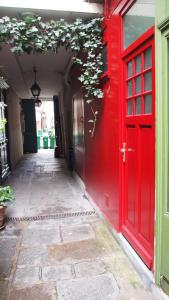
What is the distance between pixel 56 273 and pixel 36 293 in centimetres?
29

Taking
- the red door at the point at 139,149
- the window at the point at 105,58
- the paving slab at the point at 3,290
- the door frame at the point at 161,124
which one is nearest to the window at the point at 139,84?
the red door at the point at 139,149

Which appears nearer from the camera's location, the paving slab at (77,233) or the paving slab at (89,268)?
the paving slab at (89,268)

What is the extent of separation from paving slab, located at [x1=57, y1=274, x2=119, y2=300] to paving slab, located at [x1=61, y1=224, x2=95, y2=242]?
2.54 ft

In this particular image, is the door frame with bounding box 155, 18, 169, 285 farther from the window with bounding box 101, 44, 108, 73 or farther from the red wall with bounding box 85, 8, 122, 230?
the window with bounding box 101, 44, 108, 73

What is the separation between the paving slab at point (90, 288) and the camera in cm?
197

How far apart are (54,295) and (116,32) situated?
255 cm

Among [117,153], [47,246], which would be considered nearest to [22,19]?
[117,153]

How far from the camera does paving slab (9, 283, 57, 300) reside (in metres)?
1.98

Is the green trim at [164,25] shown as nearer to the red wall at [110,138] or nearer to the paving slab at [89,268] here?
the red wall at [110,138]

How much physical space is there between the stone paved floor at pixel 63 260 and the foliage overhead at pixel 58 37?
1.71m

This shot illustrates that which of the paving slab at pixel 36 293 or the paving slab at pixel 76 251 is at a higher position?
the paving slab at pixel 76 251

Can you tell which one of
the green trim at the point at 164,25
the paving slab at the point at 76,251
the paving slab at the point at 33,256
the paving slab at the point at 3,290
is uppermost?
the green trim at the point at 164,25

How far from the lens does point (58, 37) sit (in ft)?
9.84

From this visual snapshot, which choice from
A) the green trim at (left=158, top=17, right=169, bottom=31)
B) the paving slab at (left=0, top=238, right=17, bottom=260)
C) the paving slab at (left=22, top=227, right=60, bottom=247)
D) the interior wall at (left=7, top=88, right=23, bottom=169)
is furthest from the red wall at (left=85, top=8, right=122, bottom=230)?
the interior wall at (left=7, top=88, right=23, bottom=169)
